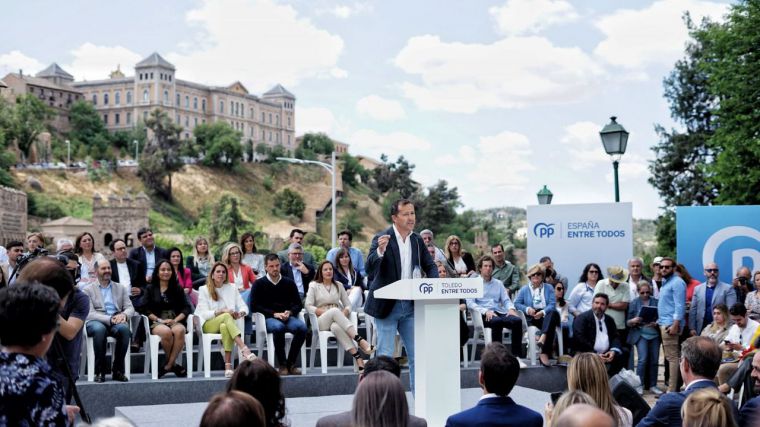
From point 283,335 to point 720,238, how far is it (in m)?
6.12

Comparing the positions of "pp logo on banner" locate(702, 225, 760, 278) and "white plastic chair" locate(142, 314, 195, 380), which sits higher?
"pp logo on banner" locate(702, 225, 760, 278)

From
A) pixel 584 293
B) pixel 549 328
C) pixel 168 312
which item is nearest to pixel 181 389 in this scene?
pixel 168 312

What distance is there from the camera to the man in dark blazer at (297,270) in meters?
10.4

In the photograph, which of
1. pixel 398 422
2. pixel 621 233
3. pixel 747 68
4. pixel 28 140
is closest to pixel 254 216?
pixel 28 140

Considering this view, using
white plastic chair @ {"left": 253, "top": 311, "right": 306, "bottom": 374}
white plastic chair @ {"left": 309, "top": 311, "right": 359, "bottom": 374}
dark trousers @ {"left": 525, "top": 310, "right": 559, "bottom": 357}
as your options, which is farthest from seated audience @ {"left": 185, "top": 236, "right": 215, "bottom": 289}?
dark trousers @ {"left": 525, "top": 310, "right": 559, "bottom": 357}

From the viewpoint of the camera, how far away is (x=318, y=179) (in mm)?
105375

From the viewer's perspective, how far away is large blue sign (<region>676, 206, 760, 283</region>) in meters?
11.3

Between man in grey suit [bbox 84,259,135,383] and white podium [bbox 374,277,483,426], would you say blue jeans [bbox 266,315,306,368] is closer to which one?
man in grey suit [bbox 84,259,135,383]

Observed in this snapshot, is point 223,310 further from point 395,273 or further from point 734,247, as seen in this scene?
point 734,247

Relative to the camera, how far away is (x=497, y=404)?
4.17 metres

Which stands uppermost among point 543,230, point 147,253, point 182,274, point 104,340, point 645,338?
point 543,230

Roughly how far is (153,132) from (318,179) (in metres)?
20.6

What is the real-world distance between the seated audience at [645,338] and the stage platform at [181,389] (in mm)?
2312

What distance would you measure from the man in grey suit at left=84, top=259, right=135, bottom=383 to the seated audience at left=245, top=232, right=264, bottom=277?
2.23 metres
